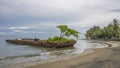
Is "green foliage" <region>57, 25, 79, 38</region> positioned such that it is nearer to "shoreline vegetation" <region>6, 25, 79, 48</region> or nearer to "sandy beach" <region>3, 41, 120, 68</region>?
"shoreline vegetation" <region>6, 25, 79, 48</region>

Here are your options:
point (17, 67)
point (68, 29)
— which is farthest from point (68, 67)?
point (68, 29)

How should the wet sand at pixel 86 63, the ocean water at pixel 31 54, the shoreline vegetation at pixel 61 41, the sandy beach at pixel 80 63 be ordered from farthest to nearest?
the shoreline vegetation at pixel 61 41 < the ocean water at pixel 31 54 < the sandy beach at pixel 80 63 < the wet sand at pixel 86 63

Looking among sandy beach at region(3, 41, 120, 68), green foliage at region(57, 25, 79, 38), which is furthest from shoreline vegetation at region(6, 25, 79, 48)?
sandy beach at region(3, 41, 120, 68)

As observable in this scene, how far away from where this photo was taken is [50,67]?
17203 mm

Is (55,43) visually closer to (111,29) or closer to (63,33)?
(63,33)

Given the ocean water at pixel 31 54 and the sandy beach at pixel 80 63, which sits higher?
the sandy beach at pixel 80 63

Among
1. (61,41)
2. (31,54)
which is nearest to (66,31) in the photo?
(61,41)

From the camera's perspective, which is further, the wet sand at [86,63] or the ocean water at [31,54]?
the ocean water at [31,54]

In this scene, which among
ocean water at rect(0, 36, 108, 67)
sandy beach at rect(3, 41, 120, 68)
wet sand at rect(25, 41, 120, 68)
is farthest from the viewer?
ocean water at rect(0, 36, 108, 67)

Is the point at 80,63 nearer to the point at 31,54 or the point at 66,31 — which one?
the point at 31,54

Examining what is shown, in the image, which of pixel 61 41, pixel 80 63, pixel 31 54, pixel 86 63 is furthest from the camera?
pixel 61 41

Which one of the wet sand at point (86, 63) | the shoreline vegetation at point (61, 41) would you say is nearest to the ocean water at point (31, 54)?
the wet sand at point (86, 63)

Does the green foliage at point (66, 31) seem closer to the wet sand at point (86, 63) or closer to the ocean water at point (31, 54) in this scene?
the ocean water at point (31, 54)

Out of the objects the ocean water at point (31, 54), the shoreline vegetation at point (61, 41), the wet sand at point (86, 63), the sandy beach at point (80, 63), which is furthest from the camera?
the shoreline vegetation at point (61, 41)
